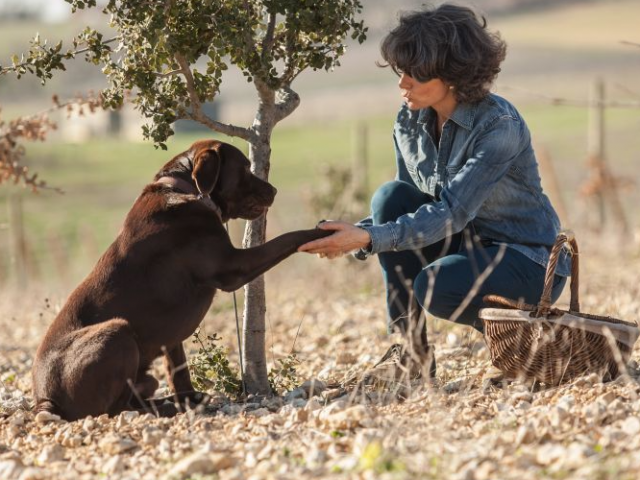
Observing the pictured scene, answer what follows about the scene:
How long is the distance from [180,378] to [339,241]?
3.79 ft

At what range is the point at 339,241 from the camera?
4.83 m

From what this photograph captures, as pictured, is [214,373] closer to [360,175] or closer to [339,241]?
[339,241]

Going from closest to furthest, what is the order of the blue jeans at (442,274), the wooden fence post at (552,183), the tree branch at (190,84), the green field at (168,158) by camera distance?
1. the tree branch at (190,84)
2. the blue jeans at (442,274)
3. the wooden fence post at (552,183)
4. the green field at (168,158)


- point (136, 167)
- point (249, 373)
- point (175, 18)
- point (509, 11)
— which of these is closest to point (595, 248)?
point (249, 373)

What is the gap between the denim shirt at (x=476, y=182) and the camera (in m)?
4.97

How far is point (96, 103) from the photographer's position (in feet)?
18.5

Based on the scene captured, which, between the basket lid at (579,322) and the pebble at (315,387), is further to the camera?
the pebble at (315,387)

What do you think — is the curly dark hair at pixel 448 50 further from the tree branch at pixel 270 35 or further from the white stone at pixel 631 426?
the white stone at pixel 631 426

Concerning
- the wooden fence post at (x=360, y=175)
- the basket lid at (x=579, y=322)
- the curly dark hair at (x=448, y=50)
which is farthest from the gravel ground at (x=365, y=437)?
the wooden fence post at (x=360, y=175)

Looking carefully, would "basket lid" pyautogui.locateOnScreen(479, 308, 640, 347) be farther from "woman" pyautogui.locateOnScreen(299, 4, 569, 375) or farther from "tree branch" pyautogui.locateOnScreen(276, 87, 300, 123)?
"tree branch" pyautogui.locateOnScreen(276, 87, 300, 123)

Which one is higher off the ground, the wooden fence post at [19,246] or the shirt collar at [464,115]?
the shirt collar at [464,115]

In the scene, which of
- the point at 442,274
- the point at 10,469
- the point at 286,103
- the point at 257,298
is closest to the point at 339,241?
the point at 442,274

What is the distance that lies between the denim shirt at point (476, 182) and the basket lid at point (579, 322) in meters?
0.51

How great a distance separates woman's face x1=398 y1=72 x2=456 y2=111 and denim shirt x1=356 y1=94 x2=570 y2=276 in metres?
0.11
